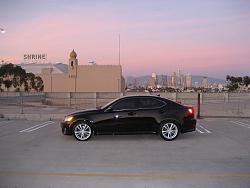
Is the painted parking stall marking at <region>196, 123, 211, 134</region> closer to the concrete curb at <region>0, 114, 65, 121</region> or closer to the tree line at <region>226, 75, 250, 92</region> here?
the concrete curb at <region>0, 114, 65, 121</region>

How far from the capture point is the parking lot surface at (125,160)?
7.09 metres

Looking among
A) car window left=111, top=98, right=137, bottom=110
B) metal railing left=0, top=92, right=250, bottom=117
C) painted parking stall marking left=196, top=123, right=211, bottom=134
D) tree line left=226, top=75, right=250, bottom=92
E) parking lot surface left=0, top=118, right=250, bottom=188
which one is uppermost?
tree line left=226, top=75, right=250, bottom=92

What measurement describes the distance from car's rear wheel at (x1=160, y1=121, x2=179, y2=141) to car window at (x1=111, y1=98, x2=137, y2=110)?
3.41ft

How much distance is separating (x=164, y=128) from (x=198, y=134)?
1829mm

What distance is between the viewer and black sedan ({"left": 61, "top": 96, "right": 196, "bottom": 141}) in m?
12.0

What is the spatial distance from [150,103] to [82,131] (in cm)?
218

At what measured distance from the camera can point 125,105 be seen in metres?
12.3

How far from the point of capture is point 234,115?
21797 mm

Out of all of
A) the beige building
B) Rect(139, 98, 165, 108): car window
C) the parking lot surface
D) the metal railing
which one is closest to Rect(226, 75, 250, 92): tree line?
the beige building

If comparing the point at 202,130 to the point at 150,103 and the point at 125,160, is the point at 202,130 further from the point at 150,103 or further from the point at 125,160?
the point at 125,160

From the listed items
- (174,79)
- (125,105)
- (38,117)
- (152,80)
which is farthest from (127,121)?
(174,79)

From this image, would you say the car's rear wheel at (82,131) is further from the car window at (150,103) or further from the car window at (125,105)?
the car window at (150,103)

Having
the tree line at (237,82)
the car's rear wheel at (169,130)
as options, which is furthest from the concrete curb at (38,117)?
the tree line at (237,82)

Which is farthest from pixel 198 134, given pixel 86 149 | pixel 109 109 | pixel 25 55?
pixel 25 55
